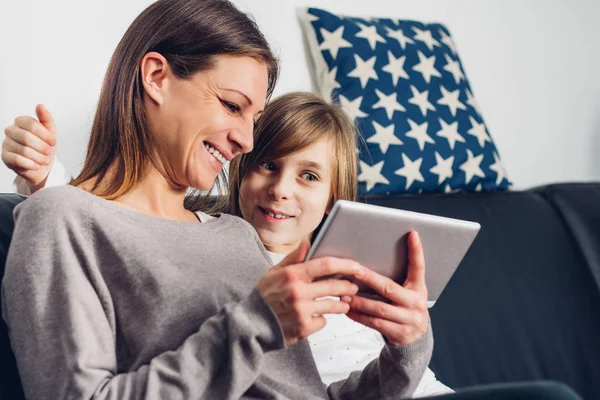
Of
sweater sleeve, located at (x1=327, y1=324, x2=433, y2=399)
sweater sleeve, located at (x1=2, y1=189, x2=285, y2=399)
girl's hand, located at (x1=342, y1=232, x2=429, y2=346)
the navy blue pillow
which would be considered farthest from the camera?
the navy blue pillow

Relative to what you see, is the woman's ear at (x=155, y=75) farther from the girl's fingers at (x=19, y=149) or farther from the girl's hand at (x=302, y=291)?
the girl's hand at (x=302, y=291)

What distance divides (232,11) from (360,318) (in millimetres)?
560

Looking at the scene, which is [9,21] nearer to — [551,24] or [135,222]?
[135,222]

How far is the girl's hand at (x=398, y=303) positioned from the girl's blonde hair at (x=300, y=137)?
58 centimetres

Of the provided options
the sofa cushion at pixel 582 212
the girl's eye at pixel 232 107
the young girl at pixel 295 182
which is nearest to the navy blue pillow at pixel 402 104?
the sofa cushion at pixel 582 212

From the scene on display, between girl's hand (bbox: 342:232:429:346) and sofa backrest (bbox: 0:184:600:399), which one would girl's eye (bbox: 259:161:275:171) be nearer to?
sofa backrest (bbox: 0:184:600:399)

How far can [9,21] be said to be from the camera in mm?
1501

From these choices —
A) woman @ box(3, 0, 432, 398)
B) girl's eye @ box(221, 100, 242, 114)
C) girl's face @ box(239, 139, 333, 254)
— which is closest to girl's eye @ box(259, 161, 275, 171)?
girl's face @ box(239, 139, 333, 254)

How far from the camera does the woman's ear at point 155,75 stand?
113 centimetres

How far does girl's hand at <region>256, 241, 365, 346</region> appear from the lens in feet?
2.77

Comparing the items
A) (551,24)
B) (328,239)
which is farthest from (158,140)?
(551,24)

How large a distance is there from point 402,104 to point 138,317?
4.07 feet

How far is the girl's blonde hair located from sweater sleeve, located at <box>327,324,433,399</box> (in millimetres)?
537

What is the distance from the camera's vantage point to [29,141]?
1029 mm
